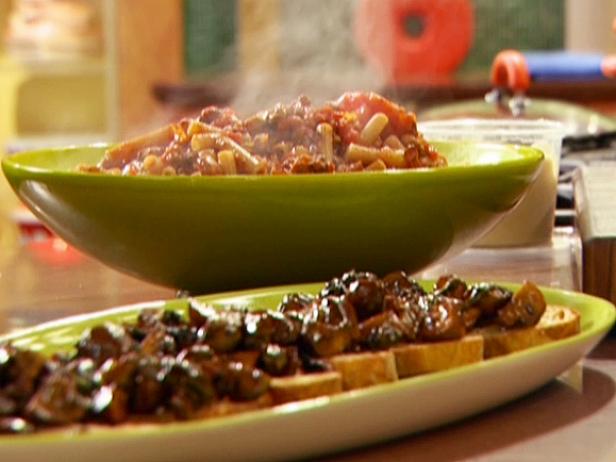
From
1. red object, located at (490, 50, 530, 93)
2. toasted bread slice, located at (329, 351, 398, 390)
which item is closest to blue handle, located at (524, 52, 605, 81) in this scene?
red object, located at (490, 50, 530, 93)

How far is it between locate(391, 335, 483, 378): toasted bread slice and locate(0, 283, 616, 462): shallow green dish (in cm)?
3

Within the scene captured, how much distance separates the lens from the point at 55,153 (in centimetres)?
139

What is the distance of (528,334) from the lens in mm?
900

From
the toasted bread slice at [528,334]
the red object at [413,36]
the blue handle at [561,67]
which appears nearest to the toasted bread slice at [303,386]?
the toasted bread slice at [528,334]

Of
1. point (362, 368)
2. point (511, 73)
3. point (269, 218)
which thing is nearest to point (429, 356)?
point (362, 368)

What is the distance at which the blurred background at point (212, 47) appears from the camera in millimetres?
5598

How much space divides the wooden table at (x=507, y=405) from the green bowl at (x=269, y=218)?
119 mm

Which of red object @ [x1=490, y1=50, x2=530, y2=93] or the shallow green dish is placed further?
red object @ [x1=490, y1=50, x2=530, y2=93]

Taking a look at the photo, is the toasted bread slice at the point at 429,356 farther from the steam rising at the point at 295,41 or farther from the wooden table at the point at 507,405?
the steam rising at the point at 295,41

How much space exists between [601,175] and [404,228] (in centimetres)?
47

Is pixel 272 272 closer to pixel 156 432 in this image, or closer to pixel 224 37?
pixel 156 432

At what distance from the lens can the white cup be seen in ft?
5.16

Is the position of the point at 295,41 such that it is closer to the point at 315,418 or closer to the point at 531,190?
the point at 531,190

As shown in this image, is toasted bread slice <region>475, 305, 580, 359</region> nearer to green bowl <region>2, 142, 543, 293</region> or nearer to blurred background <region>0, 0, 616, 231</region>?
green bowl <region>2, 142, 543, 293</region>
